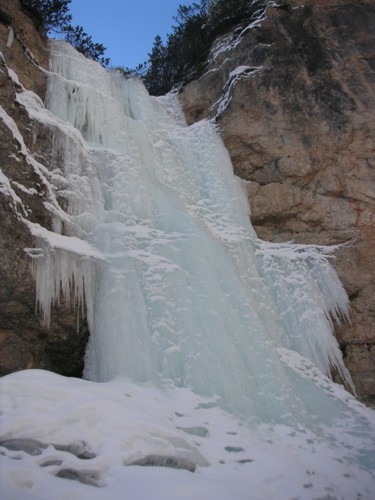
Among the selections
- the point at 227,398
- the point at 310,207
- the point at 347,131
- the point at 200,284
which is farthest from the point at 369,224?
the point at 227,398

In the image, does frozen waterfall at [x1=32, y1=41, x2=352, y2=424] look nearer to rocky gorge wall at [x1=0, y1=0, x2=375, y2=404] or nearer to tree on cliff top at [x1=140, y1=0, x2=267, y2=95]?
rocky gorge wall at [x1=0, y1=0, x2=375, y2=404]

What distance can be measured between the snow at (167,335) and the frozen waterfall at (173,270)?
26mm

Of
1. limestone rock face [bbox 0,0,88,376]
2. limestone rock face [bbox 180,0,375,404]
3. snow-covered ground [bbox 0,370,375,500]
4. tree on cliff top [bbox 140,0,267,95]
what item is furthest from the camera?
tree on cliff top [bbox 140,0,267,95]

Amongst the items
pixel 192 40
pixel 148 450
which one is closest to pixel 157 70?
pixel 192 40

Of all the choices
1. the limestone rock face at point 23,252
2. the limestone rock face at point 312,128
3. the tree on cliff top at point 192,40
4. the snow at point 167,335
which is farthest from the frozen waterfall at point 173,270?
the tree on cliff top at point 192,40

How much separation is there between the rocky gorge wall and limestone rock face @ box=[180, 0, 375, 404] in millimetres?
25

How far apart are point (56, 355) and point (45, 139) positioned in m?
3.66

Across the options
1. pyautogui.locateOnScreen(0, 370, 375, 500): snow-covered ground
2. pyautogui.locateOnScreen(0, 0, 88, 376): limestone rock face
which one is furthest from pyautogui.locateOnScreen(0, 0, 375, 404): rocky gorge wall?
pyautogui.locateOnScreen(0, 370, 375, 500): snow-covered ground

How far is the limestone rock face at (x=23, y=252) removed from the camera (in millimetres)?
6012

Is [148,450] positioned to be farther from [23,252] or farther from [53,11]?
[53,11]

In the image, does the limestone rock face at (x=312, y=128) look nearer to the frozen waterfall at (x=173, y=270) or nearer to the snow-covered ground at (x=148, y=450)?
the frozen waterfall at (x=173, y=270)

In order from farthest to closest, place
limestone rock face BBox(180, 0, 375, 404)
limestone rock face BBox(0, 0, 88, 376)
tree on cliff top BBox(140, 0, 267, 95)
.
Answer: tree on cliff top BBox(140, 0, 267, 95)
limestone rock face BBox(180, 0, 375, 404)
limestone rock face BBox(0, 0, 88, 376)

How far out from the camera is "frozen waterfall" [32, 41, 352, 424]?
607 cm

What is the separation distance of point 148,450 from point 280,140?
8.63m
